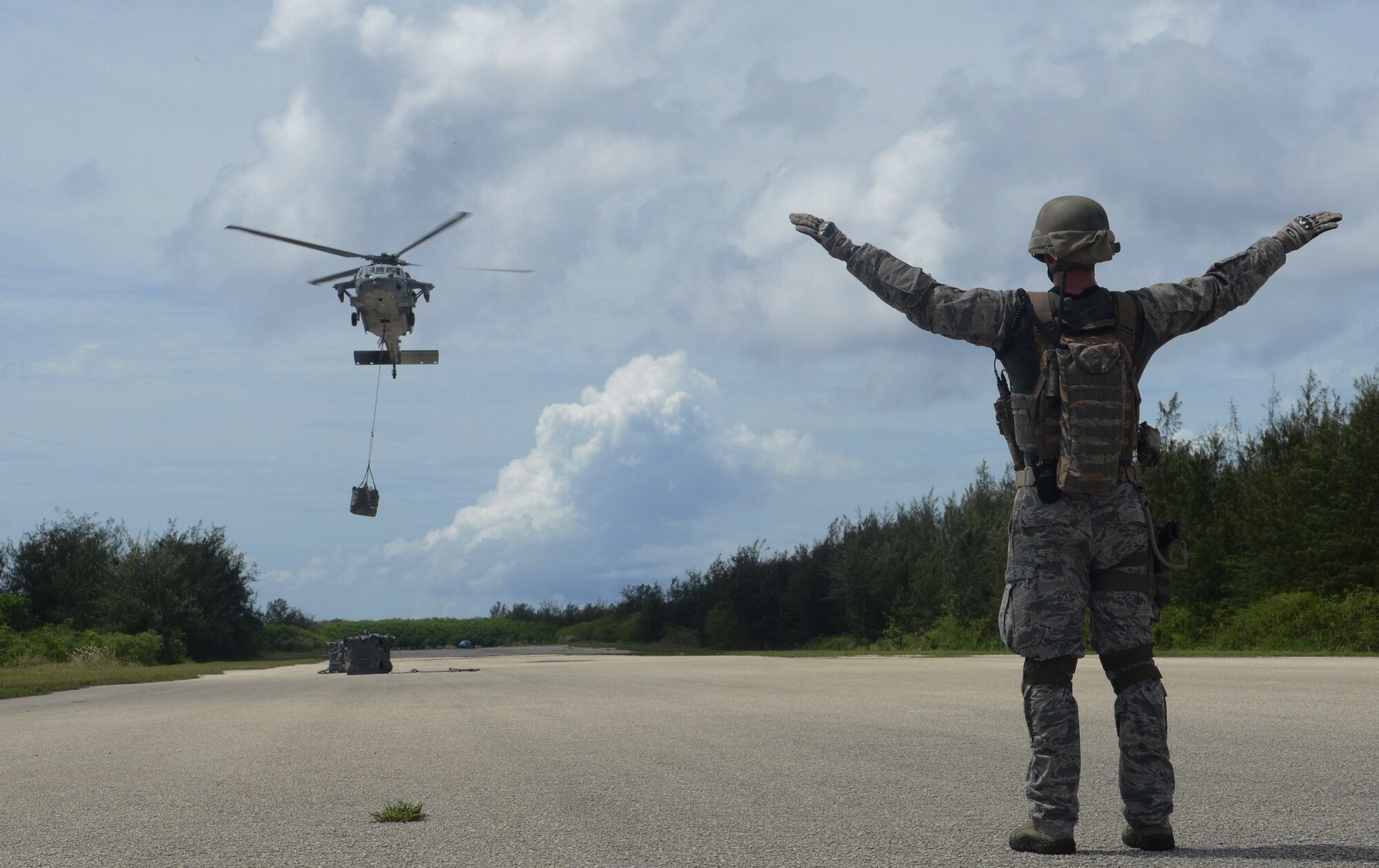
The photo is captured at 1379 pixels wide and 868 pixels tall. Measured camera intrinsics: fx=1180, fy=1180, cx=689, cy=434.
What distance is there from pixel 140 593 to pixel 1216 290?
71199 millimetres

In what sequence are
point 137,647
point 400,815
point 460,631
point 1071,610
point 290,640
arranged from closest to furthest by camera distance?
point 1071,610 → point 400,815 → point 137,647 → point 290,640 → point 460,631

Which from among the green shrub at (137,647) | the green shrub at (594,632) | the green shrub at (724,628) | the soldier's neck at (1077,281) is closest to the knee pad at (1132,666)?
the soldier's neck at (1077,281)

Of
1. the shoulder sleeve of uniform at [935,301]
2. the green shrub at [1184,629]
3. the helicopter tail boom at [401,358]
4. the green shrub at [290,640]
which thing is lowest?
the green shrub at [290,640]

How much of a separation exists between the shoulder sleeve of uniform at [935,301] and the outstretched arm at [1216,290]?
2.03ft

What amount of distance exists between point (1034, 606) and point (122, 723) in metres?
11.7

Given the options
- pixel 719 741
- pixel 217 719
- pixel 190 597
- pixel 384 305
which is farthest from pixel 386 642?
pixel 190 597

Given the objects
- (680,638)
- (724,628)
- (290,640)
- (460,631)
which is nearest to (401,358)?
(724,628)

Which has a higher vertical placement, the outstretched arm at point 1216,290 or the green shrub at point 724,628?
the outstretched arm at point 1216,290

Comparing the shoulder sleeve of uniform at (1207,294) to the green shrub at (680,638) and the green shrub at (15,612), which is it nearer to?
the green shrub at (15,612)

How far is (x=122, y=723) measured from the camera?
13.0 m

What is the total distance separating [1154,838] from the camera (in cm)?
435

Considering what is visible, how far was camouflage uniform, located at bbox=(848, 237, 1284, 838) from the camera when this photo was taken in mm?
4387

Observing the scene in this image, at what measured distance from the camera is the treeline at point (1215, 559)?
34.6 m

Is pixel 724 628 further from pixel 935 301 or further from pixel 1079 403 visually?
pixel 1079 403
